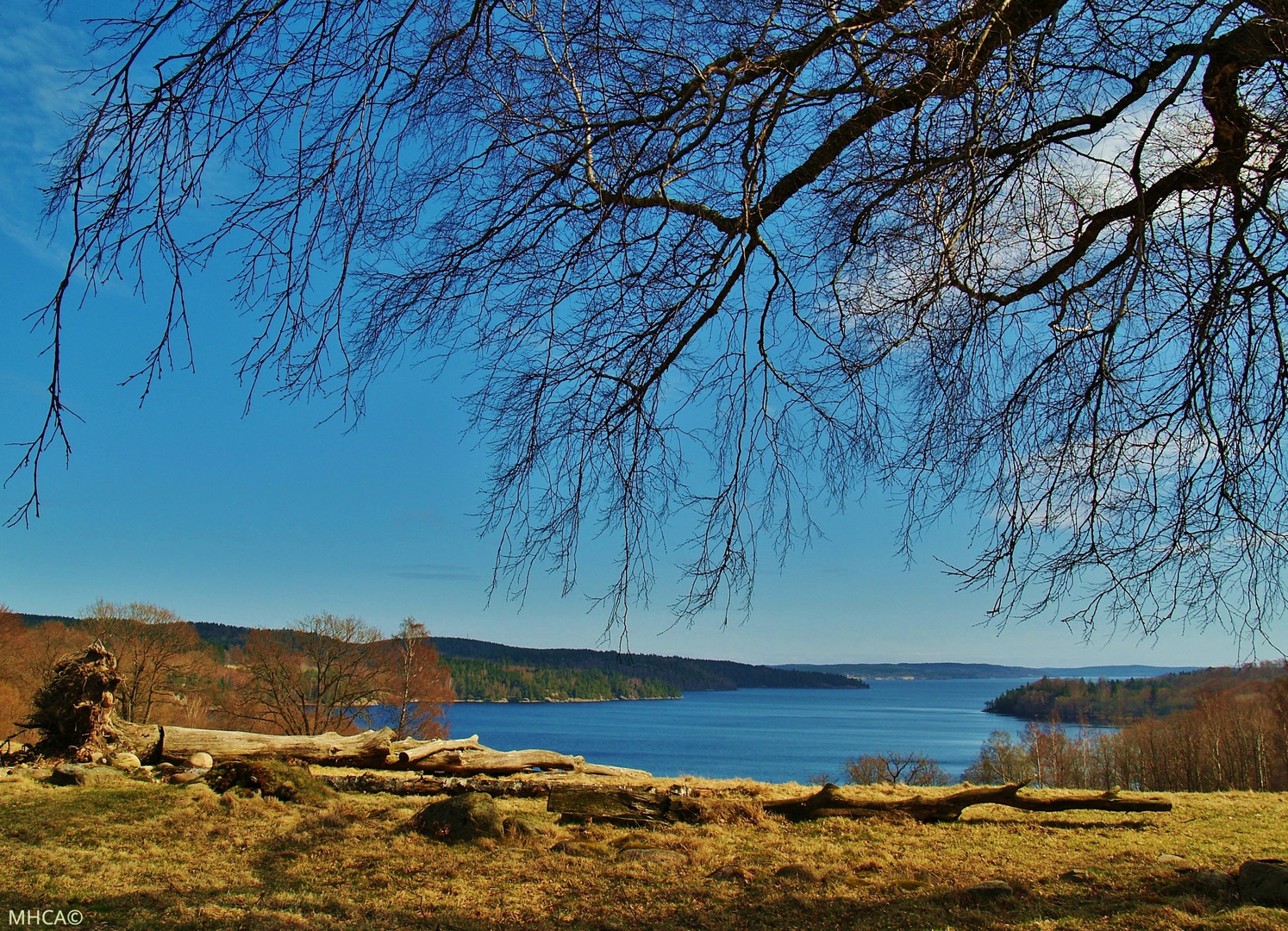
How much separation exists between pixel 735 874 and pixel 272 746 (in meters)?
8.35

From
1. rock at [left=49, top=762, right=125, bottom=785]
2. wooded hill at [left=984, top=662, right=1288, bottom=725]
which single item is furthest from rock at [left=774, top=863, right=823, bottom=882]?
→ wooded hill at [left=984, top=662, right=1288, bottom=725]

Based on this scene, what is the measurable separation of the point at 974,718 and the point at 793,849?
363 ft

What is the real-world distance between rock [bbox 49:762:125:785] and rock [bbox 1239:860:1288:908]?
34.4 feet

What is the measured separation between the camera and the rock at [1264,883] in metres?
4.26

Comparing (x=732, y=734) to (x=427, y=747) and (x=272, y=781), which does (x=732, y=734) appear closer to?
(x=427, y=747)

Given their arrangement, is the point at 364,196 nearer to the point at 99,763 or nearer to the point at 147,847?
the point at 147,847

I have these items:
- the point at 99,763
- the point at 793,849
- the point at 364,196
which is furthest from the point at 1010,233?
the point at 99,763

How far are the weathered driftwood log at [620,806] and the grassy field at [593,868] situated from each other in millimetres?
285

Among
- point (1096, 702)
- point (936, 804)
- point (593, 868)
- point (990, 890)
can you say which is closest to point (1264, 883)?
point (990, 890)

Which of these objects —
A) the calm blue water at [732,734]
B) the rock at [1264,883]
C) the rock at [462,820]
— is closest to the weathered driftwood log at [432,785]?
the rock at [462,820]

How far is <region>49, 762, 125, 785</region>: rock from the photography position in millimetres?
8625

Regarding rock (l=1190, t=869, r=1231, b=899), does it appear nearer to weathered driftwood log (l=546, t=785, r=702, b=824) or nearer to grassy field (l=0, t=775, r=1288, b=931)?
grassy field (l=0, t=775, r=1288, b=931)

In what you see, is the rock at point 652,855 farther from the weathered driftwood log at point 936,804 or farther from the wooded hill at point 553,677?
the wooded hill at point 553,677

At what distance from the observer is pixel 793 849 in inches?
238
